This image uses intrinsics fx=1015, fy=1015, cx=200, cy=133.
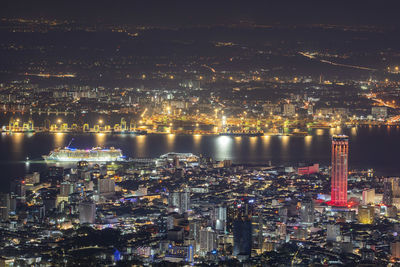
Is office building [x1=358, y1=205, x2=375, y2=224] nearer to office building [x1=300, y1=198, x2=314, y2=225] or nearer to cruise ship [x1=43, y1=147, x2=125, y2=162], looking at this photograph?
office building [x1=300, y1=198, x2=314, y2=225]

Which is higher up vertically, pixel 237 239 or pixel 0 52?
pixel 0 52

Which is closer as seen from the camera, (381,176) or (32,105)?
(381,176)

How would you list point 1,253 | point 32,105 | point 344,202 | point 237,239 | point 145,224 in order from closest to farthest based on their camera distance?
point 1,253
point 237,239
point 145,224
point 344,202
point 32,105

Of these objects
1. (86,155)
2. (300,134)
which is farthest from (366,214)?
(300,134)

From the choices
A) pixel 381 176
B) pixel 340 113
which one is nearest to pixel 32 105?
pixel 340 113

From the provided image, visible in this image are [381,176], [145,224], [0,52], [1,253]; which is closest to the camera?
[1,253]

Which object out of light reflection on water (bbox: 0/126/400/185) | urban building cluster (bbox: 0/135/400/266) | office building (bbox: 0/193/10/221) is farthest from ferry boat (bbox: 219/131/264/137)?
office building (bbox: 0/193/10/221)

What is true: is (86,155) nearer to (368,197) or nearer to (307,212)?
(368,197)

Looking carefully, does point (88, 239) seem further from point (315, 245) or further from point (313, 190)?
point (313, 190)
